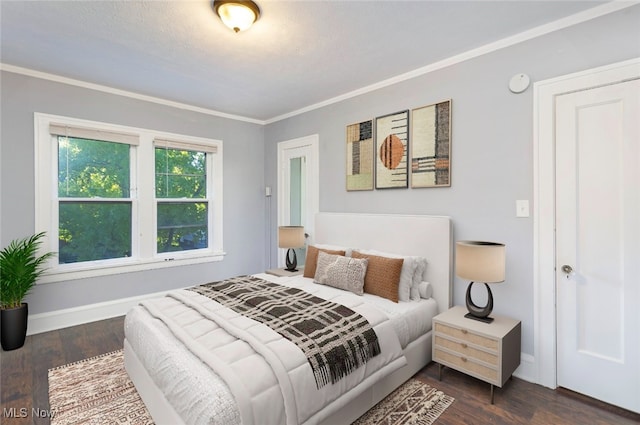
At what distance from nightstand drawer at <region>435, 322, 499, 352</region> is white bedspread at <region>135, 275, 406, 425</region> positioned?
1.31 feet

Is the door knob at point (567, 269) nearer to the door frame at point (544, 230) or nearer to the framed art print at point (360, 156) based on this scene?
the door frame at point (544, 230)

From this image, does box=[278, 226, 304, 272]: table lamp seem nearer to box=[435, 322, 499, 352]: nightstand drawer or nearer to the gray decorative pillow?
the gray decorative pillow

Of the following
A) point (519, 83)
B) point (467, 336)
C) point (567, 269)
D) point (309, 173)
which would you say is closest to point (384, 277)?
point (467, 336)

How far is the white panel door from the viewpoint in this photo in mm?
2016

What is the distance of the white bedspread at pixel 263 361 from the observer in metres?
1.43

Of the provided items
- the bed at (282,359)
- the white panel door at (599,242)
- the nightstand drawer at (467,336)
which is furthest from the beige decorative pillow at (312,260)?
the white panel door at (599,242)

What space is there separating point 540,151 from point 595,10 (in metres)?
0.97

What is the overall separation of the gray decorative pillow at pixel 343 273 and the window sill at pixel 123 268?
6.95ft

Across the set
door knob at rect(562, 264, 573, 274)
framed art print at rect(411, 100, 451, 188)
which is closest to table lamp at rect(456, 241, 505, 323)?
door knob at rect(562, 264, 573, 274)

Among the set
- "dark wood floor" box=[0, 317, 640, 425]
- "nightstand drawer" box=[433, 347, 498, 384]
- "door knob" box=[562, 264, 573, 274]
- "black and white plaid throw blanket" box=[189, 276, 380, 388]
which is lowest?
"dark wood floor" box=[0, 317, 640, 425]

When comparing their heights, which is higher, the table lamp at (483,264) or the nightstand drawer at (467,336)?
the table lamp at (483,264)

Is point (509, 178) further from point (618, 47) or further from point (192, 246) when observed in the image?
point (192, 246)

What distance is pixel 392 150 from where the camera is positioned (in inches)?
129

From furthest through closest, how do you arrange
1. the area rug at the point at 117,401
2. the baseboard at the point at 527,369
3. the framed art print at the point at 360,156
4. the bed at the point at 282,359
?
the framed art print at the point at 360,156, the baseboard at the point at 527,369, the area rug at the point at 117,401, the bed at the point at 282,359
